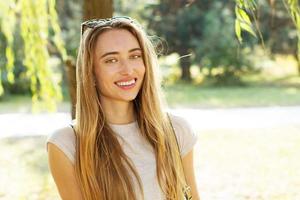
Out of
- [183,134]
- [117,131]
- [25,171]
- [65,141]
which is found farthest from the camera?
[25,171]

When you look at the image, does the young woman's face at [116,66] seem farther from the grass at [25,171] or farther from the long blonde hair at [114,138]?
the grass at [25,171]

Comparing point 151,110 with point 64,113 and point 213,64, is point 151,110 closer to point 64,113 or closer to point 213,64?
point 64,113

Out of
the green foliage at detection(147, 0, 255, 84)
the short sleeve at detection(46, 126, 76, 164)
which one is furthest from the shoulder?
the green foliage at detection(147, 0, 255, 84)

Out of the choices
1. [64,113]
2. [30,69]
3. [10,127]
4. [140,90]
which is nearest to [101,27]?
[140,90]

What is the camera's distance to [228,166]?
666 cm

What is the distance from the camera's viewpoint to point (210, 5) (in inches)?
657

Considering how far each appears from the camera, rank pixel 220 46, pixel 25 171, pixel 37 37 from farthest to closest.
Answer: pixel 220 46, pixel 25 171, pixel 37 37

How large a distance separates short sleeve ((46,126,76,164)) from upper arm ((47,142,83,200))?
0.04 ft

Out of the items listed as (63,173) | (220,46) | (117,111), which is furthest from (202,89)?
(63,173)

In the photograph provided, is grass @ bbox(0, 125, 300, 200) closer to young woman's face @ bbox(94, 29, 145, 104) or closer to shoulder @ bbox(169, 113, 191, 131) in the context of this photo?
shoulder @ bbox(169, 113, 191, 131)

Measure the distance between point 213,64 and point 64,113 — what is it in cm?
650

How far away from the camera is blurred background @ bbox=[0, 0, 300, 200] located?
405cm

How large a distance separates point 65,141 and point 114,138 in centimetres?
17

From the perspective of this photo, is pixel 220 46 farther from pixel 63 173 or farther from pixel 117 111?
pixel 63 173
